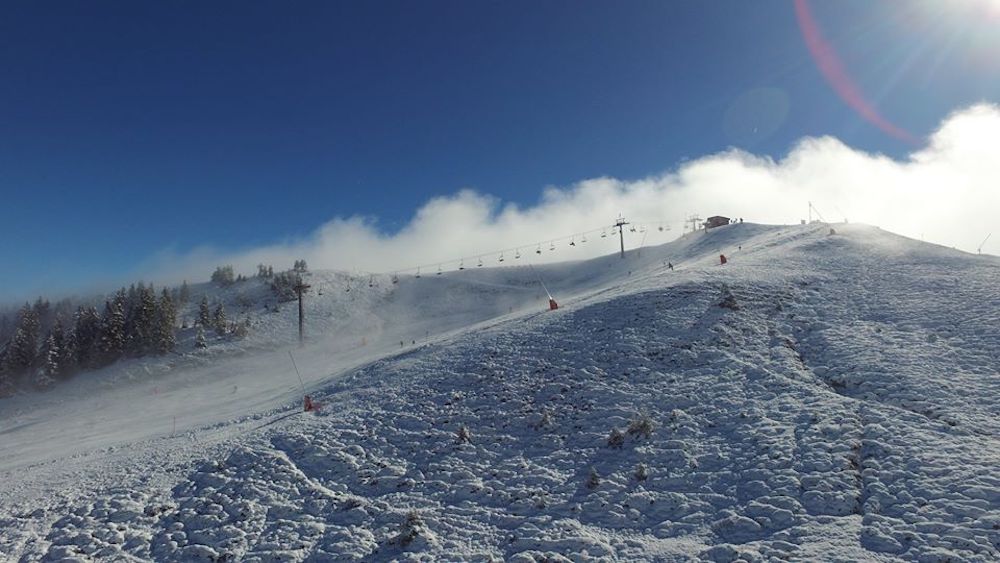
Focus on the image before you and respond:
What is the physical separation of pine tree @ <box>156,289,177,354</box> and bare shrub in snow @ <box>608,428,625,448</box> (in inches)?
2122

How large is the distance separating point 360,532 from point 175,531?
4598 mm

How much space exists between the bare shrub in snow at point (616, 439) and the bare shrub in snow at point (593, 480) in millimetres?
1541

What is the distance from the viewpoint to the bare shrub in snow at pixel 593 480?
14.0 m

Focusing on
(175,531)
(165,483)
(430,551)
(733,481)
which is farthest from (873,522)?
(165,483)

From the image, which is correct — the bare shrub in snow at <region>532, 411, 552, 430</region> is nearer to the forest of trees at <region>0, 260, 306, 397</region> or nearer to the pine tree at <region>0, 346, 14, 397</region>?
the forest of trees at <region>0, 260, 306, 397</region>

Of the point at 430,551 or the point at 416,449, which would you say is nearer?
the point at 430,551

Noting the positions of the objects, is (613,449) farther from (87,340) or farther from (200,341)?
(87,340)

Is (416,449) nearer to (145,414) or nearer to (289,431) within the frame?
(289,431)

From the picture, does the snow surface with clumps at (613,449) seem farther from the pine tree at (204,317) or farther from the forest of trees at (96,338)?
the pine tree at (204,317)

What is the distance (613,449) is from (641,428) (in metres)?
1.14

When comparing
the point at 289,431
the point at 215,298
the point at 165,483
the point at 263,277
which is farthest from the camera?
the point at 263,277

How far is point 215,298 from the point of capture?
73375mm

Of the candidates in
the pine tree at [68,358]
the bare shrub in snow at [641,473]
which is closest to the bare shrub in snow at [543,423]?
the bare shrub in snow at [641,473]

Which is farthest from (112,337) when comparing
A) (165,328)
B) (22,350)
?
(22,350)
